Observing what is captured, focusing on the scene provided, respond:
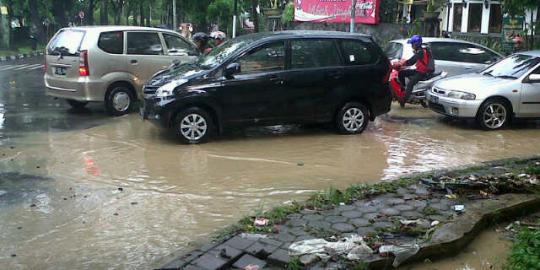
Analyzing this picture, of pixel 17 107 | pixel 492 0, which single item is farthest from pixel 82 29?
pixel 492 0

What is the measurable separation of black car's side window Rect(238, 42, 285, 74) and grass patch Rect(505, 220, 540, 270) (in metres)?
5.29

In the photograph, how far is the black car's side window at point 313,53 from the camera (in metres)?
9.40

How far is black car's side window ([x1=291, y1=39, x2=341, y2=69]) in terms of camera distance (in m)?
9.40

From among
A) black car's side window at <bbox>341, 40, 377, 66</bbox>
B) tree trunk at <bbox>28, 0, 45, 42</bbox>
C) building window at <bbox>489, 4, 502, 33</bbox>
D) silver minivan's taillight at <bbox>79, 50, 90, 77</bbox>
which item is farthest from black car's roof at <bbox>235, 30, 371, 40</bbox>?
tree trunk at <bbox>28, 0, 45, 42</bbox>

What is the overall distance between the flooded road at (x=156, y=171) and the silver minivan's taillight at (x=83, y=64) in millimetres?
882

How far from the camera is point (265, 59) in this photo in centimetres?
923

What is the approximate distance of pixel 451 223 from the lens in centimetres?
522

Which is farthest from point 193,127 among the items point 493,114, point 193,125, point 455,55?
point 455,55

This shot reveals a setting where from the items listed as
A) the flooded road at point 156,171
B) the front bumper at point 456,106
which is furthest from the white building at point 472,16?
the flooded road at point 156,171

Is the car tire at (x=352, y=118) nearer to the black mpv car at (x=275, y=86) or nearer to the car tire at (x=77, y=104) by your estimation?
the black mpv car at (x=275, y=86)

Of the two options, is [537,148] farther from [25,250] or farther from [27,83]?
[27,83]

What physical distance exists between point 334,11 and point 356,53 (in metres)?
15.0

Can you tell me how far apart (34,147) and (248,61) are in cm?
346

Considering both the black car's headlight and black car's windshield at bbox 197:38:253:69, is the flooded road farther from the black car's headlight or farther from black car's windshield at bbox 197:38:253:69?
black car's windshield at bbox 197:38:253:69
